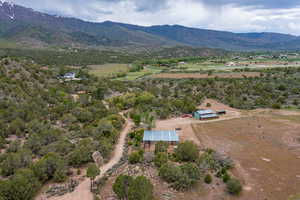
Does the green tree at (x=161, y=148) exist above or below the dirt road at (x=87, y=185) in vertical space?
above

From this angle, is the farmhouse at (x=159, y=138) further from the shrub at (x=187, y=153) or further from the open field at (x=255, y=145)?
the shrub at (x=187, y=153)

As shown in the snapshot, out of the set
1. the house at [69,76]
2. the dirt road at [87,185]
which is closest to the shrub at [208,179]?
the dirt road at [87,185]

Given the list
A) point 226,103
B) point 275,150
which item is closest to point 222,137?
point 275,150

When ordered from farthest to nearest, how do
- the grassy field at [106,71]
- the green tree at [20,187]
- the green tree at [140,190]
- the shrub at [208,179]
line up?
the grassy field at [106,71]
the shrub at [208,179]
the green tree at [20,187]
the green tree at [140,190]

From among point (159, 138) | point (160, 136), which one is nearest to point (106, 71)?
point (160, 136)

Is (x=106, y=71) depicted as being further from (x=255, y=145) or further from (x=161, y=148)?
(x=255, y=145)

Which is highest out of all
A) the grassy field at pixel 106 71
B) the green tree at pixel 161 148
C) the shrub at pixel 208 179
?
the grassy field at pixel 106 71

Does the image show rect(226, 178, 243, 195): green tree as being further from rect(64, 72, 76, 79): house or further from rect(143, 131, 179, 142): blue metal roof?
rect(64, 72, 76, 79): house

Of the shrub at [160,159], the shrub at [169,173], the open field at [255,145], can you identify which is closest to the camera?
the open field at [255,145]

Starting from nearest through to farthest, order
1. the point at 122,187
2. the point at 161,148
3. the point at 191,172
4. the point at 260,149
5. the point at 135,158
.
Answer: the point at 122,187, the point at 191,172, the point at 135,158, the point at 161,148, the point at 260,149
